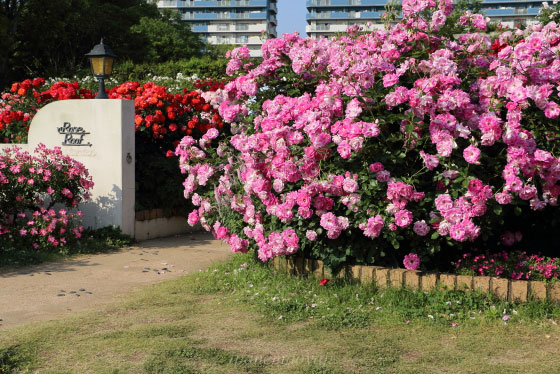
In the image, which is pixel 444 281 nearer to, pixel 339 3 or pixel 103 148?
pixel 103 148

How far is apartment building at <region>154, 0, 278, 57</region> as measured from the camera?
12738 centimetres

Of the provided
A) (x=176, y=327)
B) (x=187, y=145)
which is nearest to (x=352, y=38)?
(x=187, y=145)

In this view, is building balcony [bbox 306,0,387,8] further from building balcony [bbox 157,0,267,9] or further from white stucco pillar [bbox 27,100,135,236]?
white stucco pillar [bbox 27,100,135,236]

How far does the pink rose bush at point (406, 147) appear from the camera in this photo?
4.93m

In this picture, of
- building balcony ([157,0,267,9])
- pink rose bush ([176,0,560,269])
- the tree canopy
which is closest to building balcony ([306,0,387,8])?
building balcony ([157,0,267,9])

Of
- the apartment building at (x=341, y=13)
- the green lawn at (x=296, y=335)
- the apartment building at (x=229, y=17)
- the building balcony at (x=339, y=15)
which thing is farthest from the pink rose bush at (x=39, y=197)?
the building balcony at (x=339, y=15)

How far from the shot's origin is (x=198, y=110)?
984 cm

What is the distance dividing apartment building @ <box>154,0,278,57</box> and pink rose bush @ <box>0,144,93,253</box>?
→ 4706 inches

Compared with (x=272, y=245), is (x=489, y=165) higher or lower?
higher

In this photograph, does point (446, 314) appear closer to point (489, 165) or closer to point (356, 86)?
point (489, 165)

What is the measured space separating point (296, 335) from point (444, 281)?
142 cm

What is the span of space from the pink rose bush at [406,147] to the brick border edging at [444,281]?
149 mm

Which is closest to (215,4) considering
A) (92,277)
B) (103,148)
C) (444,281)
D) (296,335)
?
(103,148)

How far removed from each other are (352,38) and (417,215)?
209 centimetres
